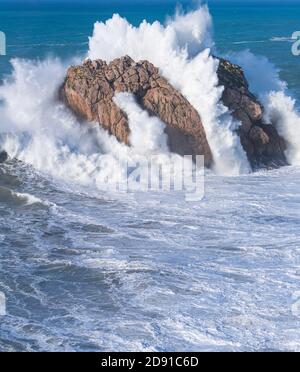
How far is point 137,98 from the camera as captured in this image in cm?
2381

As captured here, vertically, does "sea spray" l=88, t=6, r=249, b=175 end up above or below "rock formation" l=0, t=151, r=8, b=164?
above

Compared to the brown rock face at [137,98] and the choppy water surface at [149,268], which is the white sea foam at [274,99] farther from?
the choppy water surface at [149,268]

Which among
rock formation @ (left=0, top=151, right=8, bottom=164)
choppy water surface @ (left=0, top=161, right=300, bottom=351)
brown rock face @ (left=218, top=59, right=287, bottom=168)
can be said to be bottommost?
choppy water surface @ (left=0, top=161, right=300, bottom=351)

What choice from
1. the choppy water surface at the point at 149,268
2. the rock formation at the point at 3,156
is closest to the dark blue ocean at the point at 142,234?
the choppy water surface at the point at 149,268

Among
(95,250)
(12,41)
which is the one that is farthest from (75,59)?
(12,41)

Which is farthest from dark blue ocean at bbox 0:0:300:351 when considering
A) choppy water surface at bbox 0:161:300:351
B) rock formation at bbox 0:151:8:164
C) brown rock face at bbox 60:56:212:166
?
brown rock face at bbox 60:56:212:166

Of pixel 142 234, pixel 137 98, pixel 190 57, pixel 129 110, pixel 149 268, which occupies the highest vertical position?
pixel 190 57

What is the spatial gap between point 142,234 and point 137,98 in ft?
24.4

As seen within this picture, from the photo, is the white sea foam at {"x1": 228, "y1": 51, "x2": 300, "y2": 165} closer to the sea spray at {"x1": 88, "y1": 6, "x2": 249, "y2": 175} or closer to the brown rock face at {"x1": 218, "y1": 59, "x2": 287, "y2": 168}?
the brown rock face at {"x1": 218, "y1": 59, "x2": 287, "y2": 168}

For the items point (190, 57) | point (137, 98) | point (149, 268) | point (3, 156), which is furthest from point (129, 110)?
point (149, 268)

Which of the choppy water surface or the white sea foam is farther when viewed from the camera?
the white sea foam

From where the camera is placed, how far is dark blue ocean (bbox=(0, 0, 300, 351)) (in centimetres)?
1291

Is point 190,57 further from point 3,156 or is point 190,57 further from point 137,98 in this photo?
point 3,156

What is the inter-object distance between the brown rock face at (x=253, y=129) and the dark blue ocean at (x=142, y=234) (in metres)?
0.49
